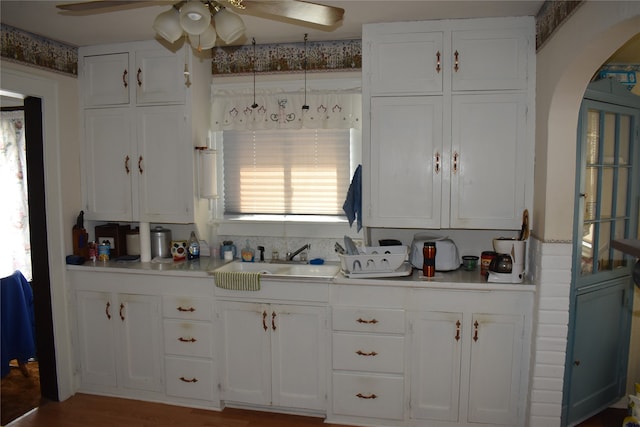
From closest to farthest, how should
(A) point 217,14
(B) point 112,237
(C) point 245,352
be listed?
(A) point 217,14 < (C) point 245,352 < (B) point 112,237

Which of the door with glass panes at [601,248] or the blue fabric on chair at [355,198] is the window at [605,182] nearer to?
the door with glass panes at [601,248]

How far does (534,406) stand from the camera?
2.58m

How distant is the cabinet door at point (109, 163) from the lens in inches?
126

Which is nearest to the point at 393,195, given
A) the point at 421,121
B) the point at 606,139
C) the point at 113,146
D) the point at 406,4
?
the point at 421,121

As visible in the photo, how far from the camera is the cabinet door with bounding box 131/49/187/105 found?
3104mm

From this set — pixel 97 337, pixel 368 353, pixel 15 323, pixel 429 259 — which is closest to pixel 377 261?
pixel 429 259

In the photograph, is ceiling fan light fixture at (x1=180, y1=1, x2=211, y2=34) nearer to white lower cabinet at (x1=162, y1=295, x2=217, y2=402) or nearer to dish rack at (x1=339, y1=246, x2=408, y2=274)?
dish rack at (x1=339, y1=246, x2=408, y2=274)

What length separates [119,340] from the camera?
10.3 feet

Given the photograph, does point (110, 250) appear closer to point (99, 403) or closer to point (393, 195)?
point (99, 403)

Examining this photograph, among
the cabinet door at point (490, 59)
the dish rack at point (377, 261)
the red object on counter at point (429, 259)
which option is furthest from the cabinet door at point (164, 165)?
the cabinet door at point (490, 59)

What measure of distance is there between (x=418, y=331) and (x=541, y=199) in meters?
1.05

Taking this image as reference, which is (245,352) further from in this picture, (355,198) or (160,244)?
(355,198)

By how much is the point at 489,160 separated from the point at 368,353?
1.40 m

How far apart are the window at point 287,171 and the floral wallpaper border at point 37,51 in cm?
119
